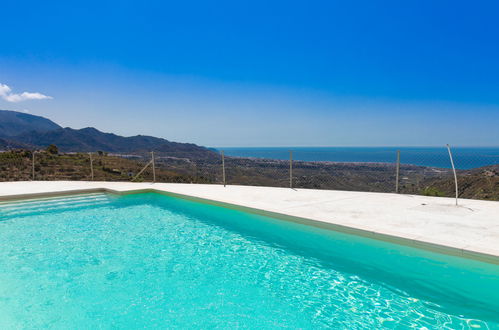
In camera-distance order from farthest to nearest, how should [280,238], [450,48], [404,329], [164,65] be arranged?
1. [450,48]
2. [164,65]
3. [280,238]
4. [404,329]

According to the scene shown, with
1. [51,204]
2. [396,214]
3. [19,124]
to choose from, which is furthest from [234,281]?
[19,124]

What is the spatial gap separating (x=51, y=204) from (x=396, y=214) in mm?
8202

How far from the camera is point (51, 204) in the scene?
7.41 meters

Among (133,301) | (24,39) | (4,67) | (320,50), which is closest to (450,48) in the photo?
(320,50)

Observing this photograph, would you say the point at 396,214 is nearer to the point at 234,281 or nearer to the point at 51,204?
the point at 234,281

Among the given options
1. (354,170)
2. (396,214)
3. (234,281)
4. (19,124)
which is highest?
(19,124)

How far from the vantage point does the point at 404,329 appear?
2293mm

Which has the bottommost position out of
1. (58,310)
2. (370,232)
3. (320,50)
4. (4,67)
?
(58,310)

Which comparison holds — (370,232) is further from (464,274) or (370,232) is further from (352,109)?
(352,109)

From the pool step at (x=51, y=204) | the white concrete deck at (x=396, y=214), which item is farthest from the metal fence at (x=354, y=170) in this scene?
the pool step at (x=51, y=204)

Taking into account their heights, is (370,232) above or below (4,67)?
below

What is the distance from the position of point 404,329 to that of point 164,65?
16.0 meters

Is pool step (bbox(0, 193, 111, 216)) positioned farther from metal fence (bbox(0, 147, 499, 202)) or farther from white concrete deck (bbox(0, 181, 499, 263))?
metal fence (bbox(0, 147, 499, 202))

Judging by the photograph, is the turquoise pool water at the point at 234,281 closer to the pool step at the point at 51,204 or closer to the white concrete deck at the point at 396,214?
the white concrete deck at the point at 396,214
